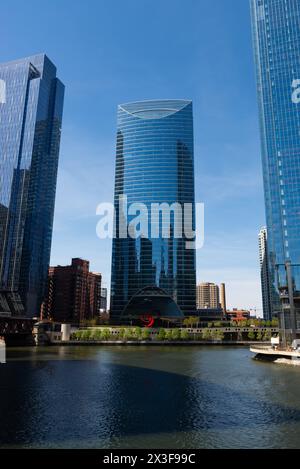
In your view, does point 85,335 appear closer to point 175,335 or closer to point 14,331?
point 14,331

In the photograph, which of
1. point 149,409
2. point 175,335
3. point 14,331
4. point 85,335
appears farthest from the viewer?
point 175,335

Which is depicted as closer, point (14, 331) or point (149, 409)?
point (149, 409)

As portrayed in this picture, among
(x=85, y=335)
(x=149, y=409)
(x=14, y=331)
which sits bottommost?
(x=149, y=409)

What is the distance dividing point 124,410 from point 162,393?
1266 cm

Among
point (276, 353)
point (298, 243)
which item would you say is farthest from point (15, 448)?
point (298, 243)

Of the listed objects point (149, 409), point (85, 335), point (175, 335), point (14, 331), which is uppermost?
point (14, 331)

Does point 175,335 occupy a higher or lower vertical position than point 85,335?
higher

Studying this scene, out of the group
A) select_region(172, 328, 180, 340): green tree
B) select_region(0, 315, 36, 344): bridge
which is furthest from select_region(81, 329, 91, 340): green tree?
select_region(172, 328, 180, 340): green tree

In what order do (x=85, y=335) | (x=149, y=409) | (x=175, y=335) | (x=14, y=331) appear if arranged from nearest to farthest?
(x=149, y=409) → (x=14, y=331) → (x=85, y=335) → (x=175, y=335)

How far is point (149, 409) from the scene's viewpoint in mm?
48438

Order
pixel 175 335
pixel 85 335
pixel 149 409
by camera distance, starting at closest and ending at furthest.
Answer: pixel 149 409
pixel 85 335
pixel 175 335

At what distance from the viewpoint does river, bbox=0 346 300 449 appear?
36.4 meters

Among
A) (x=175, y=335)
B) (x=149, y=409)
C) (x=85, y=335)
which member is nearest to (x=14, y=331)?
(x=85, y=335)

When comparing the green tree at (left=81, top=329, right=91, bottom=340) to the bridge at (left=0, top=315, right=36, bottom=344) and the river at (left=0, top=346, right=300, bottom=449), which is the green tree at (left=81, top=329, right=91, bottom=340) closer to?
the bridge at (left=0, top=315, right=36, bottom=344)
